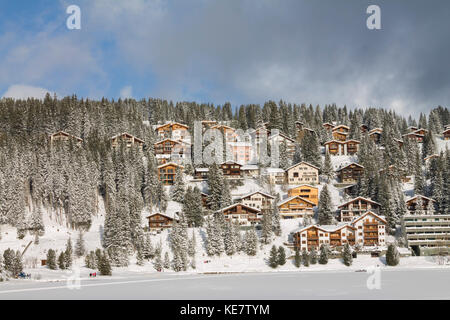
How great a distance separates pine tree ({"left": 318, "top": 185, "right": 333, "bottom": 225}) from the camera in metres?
77.6

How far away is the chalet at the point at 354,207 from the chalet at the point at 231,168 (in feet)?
84.4

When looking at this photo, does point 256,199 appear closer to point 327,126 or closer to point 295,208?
point 295,208

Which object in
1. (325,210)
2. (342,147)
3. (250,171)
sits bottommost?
(325,210)

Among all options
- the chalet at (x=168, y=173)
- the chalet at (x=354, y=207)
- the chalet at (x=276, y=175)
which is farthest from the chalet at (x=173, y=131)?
the chalet at (x=354, y=207)

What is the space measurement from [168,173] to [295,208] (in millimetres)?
27285

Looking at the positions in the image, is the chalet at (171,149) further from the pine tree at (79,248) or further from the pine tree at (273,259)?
the pine tree at (273,259)

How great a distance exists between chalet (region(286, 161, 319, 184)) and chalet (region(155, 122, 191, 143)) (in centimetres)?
3718

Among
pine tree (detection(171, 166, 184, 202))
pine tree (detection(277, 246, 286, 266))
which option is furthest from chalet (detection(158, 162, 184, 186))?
pine tree (detection(277, 246, 286, 266))

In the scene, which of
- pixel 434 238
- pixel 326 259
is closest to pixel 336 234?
pixel 326 259

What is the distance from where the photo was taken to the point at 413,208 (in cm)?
8481

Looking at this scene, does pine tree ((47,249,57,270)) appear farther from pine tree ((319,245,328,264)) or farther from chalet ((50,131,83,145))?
chalet ((50,131,83,145))

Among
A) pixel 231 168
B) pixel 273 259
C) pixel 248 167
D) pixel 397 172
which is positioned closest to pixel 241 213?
pixel 273 259

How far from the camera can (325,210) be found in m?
78.3
